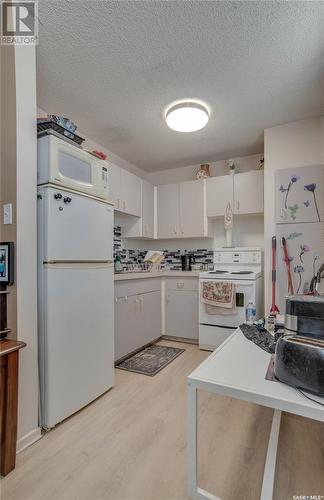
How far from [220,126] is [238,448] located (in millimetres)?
2750

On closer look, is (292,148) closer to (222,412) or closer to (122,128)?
(122,128)

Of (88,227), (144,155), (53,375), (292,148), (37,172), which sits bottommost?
(53,375)

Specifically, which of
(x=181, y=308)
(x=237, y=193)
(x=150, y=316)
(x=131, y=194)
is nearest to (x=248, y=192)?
(x=237, y=193)

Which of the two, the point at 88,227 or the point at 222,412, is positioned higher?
the point at 88,227

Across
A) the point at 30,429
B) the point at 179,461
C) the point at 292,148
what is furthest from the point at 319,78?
the point at 30,429

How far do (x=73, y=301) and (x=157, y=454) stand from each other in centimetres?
103

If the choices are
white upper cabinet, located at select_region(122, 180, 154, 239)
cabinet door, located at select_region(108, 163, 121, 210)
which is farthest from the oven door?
cabinet door, located at select_region(108, 163, 121, 210)

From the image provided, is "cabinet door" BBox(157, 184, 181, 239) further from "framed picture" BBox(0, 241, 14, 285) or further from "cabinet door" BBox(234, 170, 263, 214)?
"framed picture" BBox(0, 241, 14, 285)

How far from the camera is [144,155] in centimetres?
347

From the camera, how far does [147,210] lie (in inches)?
144

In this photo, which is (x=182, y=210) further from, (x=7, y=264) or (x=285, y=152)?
(x=7, y=264)
